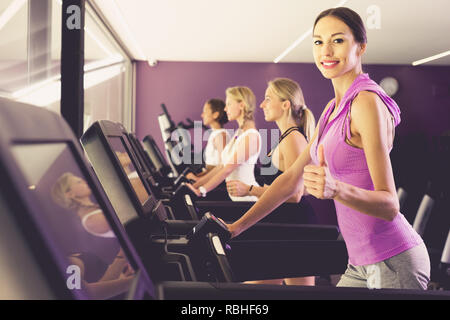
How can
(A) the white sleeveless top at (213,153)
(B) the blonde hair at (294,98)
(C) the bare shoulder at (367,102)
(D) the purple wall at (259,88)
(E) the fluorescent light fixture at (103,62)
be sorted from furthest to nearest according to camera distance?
1. (D) the purple wall at (259,88)
2. (E) the fluorescent light fixture at (103,62)
3. (A) the white sleeveless top at (213,153)
4. (B) the blonde hair at (294,98)
5. (C) the bare shoulder at (367,102)

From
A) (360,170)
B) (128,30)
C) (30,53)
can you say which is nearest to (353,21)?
(360,170)

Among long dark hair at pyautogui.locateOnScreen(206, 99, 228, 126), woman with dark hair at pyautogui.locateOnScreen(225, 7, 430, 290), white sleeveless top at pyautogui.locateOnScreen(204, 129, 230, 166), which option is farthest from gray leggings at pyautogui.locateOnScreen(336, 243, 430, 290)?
long dark hair at pyautogui.locateOnScreen(206, 99, 228, 126)

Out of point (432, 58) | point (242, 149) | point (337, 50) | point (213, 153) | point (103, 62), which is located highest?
point (432, 58)

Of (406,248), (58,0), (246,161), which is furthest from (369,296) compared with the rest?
(58,0)

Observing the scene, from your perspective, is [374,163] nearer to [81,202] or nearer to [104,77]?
[81,202]

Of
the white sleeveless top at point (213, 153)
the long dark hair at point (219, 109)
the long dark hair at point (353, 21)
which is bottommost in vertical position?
the white sleeveless top at point (213, 153)

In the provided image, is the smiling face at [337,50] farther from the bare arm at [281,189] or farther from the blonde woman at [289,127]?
the blonde woman at [289,127]

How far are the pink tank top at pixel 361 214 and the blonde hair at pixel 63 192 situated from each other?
80 centimetres

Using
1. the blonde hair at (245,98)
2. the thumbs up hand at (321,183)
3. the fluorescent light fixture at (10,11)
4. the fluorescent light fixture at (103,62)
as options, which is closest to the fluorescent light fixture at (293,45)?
the blonde hair at (245,98)

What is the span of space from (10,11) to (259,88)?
569 cm

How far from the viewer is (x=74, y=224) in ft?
2.09

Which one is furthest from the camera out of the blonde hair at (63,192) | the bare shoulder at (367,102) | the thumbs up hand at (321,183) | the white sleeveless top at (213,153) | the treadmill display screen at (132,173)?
the white sleeveless top at (213,153)

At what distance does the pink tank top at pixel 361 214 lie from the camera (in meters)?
1.19

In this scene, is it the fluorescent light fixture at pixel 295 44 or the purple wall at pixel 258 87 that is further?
the purple wall at pixel 258 87
